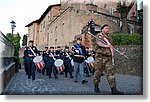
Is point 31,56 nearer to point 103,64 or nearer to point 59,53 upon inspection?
point 59,53

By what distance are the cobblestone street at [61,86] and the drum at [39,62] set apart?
0.14m

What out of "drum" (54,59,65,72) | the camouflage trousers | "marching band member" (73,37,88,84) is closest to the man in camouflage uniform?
the camouflage trousers

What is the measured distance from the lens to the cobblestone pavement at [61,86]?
4.16 metres

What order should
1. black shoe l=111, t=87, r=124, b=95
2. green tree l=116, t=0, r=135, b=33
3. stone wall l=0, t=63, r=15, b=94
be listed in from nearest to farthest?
stone wall l=0, t=63, r=15, b=94, black shoe l=111, t=87, r=124, b=95, green tree l=116, t=0, r=135, b=33

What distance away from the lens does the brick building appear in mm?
4414

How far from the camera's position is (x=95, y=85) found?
4.26m

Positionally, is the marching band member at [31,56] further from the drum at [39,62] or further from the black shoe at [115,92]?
the black shoe at [115,92]

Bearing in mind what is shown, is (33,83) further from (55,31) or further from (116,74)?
(116,74)

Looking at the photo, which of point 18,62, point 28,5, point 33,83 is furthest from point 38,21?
point 33,83

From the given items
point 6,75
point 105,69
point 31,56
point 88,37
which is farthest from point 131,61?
point 6,75

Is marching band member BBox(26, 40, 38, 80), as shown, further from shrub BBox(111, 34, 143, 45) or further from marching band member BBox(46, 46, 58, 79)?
shrub BBox(111, 34, 143, 45)

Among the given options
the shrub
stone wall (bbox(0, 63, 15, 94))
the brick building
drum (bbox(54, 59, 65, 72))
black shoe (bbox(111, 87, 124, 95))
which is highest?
the brick building

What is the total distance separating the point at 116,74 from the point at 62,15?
1368 millimetres

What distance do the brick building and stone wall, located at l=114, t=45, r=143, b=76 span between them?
0.41 m
